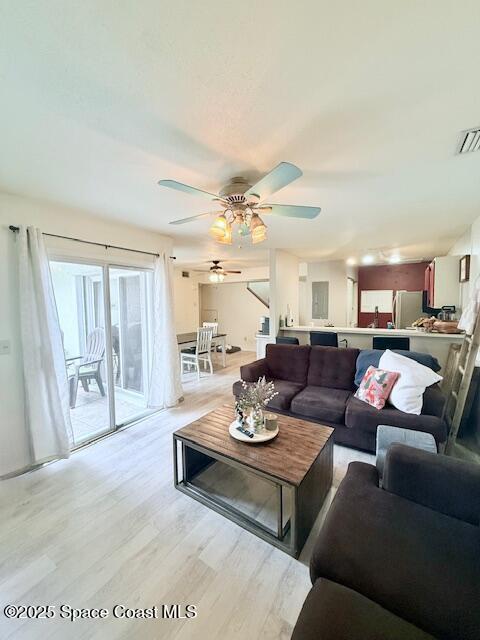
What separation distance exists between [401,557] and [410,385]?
67.1 inches

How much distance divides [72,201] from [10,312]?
1.14 meters

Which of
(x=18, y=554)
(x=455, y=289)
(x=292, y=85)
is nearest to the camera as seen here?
(x=292, y=85)

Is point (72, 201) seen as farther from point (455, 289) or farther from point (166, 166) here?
point (455, 289)

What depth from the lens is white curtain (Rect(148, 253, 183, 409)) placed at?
143 inches

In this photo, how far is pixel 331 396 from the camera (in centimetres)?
297

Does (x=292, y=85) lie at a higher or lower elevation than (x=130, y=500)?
higher

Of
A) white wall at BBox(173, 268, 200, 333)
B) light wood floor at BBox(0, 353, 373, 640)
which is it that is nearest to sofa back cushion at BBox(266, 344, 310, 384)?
light wood floor at BBox(0, 353, 373, 640)

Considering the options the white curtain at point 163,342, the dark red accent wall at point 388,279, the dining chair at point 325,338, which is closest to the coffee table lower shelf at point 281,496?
the white curtain at point 163,342

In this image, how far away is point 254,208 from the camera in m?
2.04

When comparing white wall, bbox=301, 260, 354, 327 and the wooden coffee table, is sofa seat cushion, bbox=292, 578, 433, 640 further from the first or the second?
white wall, bbox=301, 260, 354, 327

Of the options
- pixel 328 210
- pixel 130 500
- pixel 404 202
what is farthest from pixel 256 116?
pixel 130 500

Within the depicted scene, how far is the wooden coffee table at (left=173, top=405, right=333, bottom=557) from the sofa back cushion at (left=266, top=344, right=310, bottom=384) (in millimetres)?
1248

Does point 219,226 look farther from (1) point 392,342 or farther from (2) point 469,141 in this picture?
(1) point 392,342

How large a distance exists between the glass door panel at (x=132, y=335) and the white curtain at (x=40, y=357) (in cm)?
107
